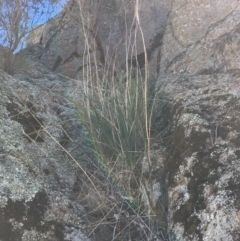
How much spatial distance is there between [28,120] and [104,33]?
1.94 metres

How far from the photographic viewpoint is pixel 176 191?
2047 mm

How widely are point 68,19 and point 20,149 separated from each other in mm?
2609

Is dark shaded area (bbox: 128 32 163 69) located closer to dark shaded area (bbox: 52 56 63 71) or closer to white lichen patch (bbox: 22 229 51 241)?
dark shaded area (bbox: 52 56 63 71)

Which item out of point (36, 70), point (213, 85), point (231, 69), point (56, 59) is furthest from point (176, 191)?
point (56, 59)

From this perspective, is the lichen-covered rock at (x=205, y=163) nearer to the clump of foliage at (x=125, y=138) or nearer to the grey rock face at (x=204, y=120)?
the grey rock face at (x=204, y=120)

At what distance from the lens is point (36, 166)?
2.36 m

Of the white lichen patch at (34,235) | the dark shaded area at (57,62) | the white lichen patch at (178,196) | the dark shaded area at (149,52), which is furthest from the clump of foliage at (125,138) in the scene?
the dark shaded area at (57,62)

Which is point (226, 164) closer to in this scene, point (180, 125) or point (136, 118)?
point (180, 125)

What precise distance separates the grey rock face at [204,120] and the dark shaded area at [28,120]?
784 mm

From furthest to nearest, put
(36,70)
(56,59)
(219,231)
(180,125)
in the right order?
1. (56,59)
2. (36,70)
3. (180,125)
4. (219,231)

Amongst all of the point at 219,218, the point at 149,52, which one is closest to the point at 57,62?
the point at 149,52

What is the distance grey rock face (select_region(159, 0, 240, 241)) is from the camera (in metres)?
1.84

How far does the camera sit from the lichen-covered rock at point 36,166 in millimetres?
1989

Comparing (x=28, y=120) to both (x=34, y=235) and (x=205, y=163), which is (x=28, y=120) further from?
(x=205, y=163)
